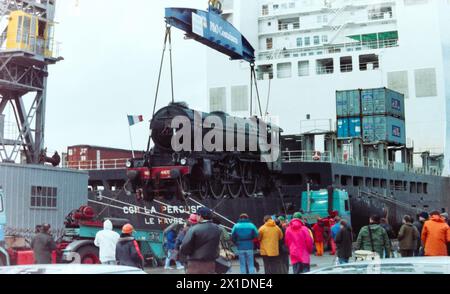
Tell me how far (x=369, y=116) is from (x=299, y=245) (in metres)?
22.1

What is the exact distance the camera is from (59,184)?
50.9ft

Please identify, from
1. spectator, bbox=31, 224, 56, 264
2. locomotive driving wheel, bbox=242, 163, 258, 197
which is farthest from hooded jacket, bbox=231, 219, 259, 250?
locomotive driving wheel, bbox=242, 163, 258, 197

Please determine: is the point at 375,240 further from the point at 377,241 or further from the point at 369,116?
the point at 369,116

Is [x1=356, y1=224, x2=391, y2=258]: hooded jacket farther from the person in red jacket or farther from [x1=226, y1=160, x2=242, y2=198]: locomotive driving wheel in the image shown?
[x1=226, y1=160, x2=242, y2=198]: locomotive driving wheel

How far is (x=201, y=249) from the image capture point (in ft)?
19.9

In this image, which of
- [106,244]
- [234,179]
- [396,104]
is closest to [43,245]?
[106,244]

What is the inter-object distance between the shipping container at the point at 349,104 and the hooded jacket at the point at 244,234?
22.0 meters

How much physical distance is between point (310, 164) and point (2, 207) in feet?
49.0

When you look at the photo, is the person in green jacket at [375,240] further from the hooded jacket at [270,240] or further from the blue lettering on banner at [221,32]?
the blue lettering on banner at [221,32]

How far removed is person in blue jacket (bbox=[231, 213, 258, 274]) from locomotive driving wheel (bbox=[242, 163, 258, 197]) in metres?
8.94

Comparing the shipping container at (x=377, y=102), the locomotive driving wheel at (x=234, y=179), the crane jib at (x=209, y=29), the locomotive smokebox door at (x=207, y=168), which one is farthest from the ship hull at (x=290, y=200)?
the crane jib at (x=209, y=29)

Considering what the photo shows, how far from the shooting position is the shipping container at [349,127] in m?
29.5

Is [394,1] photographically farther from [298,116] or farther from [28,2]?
[28,2]

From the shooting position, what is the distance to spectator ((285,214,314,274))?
8.34 m
